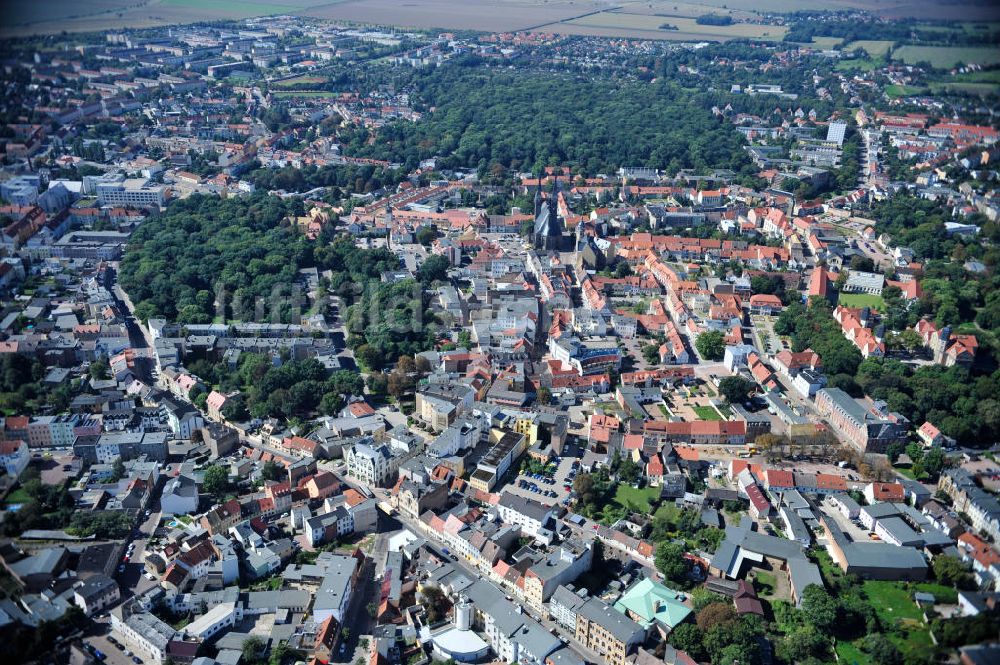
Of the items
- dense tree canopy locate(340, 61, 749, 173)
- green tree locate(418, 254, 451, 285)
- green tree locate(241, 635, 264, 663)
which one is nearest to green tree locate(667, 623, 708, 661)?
green tree locate(241, 635, 264, 663)

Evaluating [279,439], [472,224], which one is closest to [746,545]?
[279,439]

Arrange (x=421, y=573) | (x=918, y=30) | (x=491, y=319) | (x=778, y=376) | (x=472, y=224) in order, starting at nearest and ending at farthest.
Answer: (x=421, y=573) → (x=778, y=376) → (x=491, y=319) → (x=472, y=224) → (x=918, y=30)

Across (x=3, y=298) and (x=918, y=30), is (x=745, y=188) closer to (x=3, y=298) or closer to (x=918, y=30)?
(x=3, y=298)

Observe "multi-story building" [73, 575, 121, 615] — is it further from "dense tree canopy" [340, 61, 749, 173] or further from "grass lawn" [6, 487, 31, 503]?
"dense tree canopy" [340, 61, 749, 173]

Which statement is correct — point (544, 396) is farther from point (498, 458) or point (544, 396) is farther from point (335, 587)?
point (335, 587)

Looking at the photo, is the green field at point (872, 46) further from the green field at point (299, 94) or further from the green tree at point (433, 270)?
the green tree at point (433, 270)

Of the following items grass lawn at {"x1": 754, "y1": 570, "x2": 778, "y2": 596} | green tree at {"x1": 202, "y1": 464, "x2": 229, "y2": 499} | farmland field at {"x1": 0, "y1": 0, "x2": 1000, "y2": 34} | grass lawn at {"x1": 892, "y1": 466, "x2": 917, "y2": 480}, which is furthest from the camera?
farmland field at {"x1": 0, "y1": 0, "x2": 1000, "y2": 34}

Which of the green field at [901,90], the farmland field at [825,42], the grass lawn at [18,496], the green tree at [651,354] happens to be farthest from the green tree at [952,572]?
the farmland field at [825,42]
